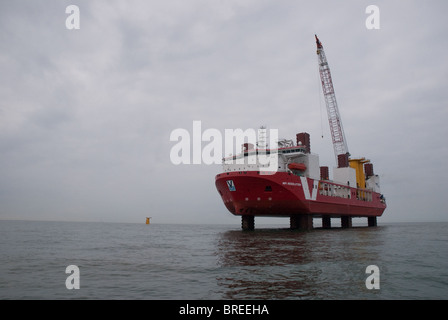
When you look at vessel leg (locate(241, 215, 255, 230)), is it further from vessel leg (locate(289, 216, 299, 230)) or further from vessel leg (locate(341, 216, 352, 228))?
vessel leg (locate(341, 216, 352, 228))

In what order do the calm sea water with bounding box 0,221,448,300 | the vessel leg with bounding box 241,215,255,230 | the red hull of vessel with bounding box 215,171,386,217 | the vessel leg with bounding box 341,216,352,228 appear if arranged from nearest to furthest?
1. the calm sea water with bounding box 0,221,448,300
2. the red hull of vessel with bounding box 215,171,386,217
3. the vessel leg with bounding box 241,215,255,230
4. the vessel leg with bounding box 341,216,352,228

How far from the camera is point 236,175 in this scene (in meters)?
34.7

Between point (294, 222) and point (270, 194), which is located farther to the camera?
point (294, 222)

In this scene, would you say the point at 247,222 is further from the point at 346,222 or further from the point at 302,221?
the point at 346,222

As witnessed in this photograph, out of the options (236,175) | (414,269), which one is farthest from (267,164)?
(414,269)

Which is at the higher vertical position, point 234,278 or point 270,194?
point 270,194

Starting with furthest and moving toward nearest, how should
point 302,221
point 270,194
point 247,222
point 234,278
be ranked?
point 247,222
point 302,221
point 270,194
point 234,278
